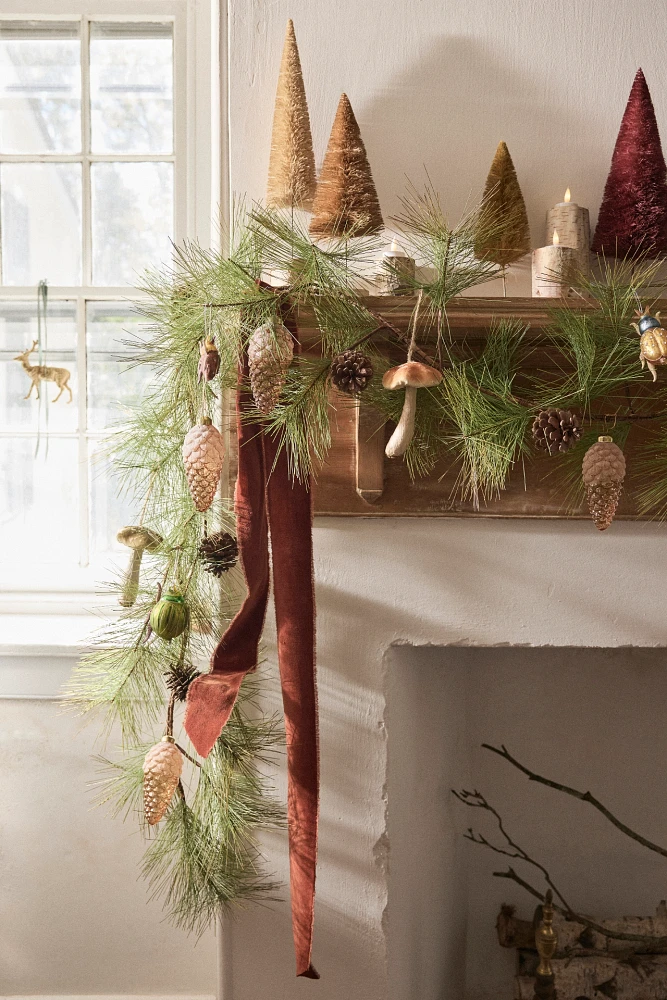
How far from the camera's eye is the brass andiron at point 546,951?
1385mm

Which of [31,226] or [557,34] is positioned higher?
[557,34]

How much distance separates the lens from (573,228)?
107 cm

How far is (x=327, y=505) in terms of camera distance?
112 cm

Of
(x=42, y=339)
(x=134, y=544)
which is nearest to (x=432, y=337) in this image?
(x=134, y=544)

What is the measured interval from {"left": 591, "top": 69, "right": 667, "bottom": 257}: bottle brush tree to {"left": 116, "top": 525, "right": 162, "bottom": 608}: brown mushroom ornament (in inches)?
29.9

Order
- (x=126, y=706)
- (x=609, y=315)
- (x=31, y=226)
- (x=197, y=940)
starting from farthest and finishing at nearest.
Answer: (x=31, y=226) → (x=197, y=940) → (x=126, y=706) → (x=609, y=315)

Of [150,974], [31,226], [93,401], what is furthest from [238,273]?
[150,974]

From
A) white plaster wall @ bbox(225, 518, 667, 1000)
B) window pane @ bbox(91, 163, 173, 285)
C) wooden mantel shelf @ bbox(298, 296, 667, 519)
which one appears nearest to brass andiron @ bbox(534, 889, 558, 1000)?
white plaster wall @ bbox(225, 518, 667, 1000)

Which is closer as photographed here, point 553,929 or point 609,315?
point 609,315

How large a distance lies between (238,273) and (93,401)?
27.8 inches

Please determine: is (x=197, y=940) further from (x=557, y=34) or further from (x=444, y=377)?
(x=557, y=34)

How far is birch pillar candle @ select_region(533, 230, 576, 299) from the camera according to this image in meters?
1.04

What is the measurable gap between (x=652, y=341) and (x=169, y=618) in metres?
0.66

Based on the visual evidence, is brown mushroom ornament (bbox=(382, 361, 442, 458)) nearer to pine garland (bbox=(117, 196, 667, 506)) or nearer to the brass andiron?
pine garland (bbox=(117, 196, 667, 506))
